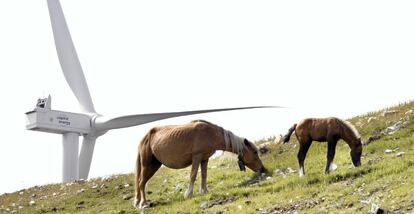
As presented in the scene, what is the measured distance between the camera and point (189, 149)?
60.8 feet

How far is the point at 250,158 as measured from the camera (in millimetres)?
19547

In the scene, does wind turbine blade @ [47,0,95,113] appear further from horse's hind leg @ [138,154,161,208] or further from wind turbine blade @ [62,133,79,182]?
horse's hind leg @ [138,154,161,208]

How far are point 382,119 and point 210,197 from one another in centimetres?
912

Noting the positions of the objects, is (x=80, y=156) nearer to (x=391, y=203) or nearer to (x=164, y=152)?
(x=164, y=152)

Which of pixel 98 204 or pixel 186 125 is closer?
pixel 186 125

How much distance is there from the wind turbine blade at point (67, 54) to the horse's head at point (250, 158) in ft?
70.4

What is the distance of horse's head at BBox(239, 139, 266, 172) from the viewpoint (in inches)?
768

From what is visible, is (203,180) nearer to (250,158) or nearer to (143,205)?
(143,205)

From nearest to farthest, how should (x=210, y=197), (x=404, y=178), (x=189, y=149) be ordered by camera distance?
(x=404, y=178), (x=210, y=197), (x=189, y=149)

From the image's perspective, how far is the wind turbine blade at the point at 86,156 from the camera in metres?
39.9

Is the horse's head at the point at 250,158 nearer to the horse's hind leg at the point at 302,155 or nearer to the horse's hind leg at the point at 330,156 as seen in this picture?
the horse's hind leg at the point at 302,155

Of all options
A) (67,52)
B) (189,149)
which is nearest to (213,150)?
(189,149)

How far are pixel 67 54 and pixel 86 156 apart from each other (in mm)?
6068

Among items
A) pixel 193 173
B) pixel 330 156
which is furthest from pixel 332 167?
pixel 193 173
